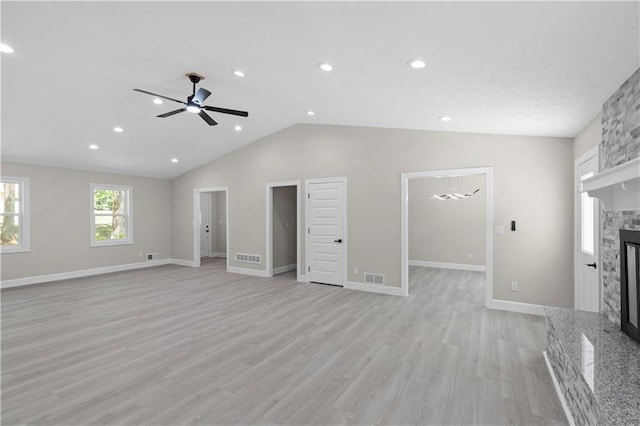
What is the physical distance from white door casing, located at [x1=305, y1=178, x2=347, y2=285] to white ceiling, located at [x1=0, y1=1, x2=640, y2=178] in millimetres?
1463

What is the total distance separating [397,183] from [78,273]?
7.42 m

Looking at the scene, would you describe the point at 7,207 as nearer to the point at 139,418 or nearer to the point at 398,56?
the point at 139,418

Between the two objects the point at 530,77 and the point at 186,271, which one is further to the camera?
the point at 186,271

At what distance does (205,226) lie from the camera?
34.4ft

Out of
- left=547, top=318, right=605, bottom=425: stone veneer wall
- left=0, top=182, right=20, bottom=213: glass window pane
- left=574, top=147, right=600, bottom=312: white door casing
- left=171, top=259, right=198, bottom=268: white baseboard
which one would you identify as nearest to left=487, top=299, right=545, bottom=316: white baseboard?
left=574, top=147, right=600, bottom=312: white door casing

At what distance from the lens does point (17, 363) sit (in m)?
3.04

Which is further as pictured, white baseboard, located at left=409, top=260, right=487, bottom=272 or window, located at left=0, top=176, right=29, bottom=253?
white baseboard, located at left=409, top=260, right=487, bottom=272

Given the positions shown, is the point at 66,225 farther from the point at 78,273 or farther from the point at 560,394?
the point at 560,394

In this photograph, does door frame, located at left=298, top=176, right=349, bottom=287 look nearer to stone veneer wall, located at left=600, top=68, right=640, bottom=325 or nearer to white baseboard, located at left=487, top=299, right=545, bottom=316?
white baseboard, located at left=487, top=299, right=545, bottom=316

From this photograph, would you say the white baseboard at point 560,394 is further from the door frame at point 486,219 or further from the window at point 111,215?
the window at point 111,215

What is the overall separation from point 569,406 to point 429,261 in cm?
632

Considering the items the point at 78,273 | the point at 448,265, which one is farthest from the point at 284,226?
the point at 78,273

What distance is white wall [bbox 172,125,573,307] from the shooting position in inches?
175

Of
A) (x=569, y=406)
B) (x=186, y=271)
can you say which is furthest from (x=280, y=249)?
(x=569, y=406)
